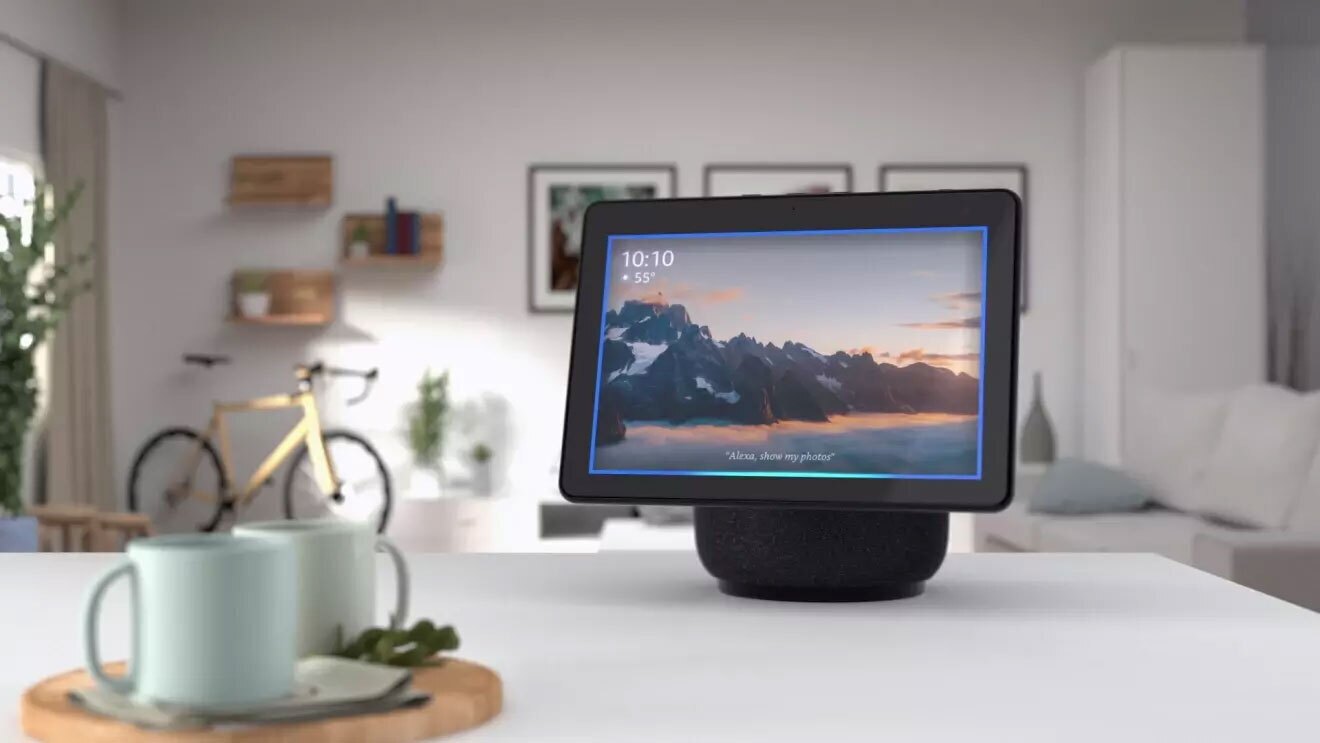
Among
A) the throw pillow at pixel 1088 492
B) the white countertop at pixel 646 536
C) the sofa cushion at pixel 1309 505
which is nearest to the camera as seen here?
the sofa cushion at pixel 1309 505

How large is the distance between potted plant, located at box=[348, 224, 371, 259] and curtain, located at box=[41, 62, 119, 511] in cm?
109

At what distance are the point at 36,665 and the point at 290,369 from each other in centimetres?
607

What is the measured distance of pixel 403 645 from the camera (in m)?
0.93

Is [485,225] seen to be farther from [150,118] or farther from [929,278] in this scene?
[929,278]

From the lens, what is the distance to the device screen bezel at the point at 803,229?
3.82 ft

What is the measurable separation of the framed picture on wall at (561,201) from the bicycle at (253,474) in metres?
0.92

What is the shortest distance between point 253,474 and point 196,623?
6412 mm

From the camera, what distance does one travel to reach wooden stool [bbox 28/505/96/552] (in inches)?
201

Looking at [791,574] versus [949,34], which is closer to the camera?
[791,574]

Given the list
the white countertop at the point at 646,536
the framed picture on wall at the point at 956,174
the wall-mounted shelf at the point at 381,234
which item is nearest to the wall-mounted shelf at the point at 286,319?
the wall-mounted shelf at the point at 381,234

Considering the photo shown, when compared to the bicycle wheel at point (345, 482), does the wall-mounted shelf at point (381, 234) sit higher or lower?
higher

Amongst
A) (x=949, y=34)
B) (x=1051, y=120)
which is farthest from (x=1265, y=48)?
(x=949, y=34)

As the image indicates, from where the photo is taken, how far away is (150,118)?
6875 mm

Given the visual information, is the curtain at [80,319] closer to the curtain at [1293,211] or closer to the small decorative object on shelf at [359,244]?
the small decorative object on shelf at [359,244]
